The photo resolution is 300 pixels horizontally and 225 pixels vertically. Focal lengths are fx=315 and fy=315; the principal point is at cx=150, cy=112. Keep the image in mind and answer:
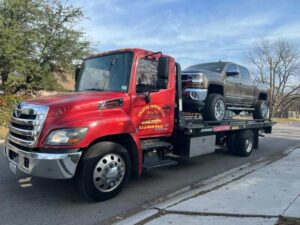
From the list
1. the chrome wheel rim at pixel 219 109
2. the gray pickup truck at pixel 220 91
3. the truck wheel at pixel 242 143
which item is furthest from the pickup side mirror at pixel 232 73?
the truck wheel at pixel 242 143

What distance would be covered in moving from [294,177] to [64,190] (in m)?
4.70

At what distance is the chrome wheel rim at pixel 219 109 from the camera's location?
8445mm

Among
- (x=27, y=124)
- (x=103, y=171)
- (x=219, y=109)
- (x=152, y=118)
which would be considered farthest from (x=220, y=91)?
(x=27, y=124)

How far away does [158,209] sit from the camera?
475cm

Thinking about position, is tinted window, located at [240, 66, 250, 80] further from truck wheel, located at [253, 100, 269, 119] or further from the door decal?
the door decal

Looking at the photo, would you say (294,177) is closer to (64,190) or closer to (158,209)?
(158,209)

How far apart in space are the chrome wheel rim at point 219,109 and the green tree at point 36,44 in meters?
12.1

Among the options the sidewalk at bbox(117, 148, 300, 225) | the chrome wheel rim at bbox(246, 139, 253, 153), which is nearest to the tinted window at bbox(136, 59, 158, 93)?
the sidewalk at bbox(117, 148, 300, 225)

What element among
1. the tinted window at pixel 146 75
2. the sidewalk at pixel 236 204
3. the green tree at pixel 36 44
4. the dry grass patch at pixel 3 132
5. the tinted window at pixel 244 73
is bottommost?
the sidewalk at pixel 236 204

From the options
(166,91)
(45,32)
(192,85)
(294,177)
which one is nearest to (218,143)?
(192,85)

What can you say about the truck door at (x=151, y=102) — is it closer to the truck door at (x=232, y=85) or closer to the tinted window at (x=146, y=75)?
the tinted window at (x=146, y=75)

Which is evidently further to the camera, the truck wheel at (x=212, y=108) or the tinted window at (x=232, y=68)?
the tinted window at (x=232, y=68)

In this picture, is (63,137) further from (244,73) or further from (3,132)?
(3,132)

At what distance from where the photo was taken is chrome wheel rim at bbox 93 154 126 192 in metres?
5.09
